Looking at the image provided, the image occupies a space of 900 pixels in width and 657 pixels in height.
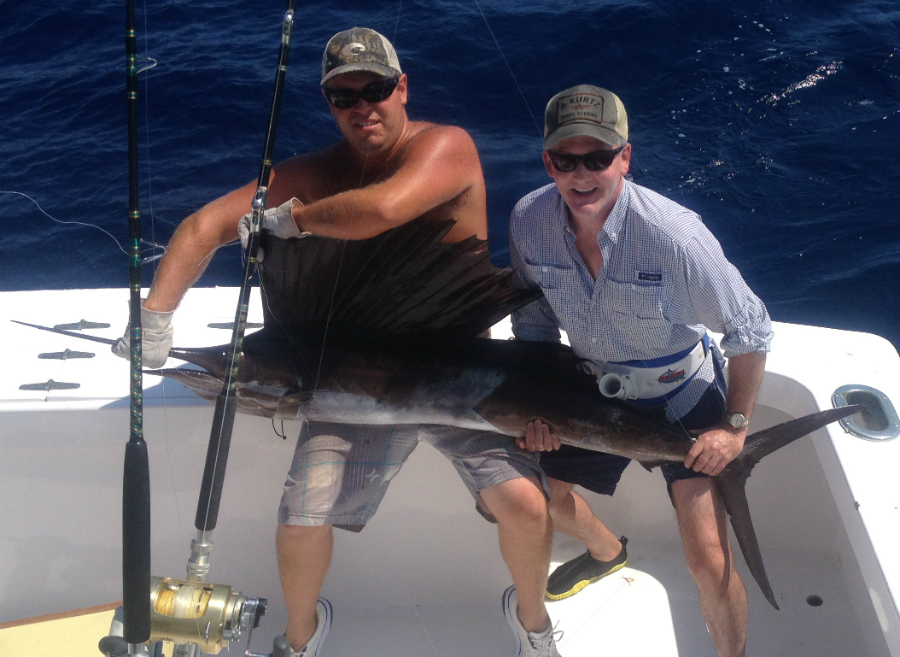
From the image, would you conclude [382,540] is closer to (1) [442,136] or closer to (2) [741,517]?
(2) [741,517]

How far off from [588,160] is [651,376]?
1.86 feet

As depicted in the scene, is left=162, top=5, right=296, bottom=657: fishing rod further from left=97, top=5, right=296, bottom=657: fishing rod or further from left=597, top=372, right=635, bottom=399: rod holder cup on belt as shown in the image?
left=597, top=372, right=635, bottom=399: rod holder cup on belt

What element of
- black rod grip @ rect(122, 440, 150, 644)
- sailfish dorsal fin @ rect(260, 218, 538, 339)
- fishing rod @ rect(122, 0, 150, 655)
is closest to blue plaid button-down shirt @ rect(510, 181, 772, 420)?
sailfish dorsal fin @ rect(260, 218, 538, 339)

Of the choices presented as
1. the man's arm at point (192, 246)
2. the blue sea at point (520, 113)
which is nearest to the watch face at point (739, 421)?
the man's arm at point (192, 246)

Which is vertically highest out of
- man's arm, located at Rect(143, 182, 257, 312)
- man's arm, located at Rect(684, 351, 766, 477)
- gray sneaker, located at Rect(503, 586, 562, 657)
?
man's arm, located at Rect(143, 182, 257, 312)

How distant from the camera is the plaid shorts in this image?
1.88 metres

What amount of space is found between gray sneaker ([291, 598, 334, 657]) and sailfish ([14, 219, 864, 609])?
1.69 ft

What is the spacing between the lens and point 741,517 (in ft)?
6.06

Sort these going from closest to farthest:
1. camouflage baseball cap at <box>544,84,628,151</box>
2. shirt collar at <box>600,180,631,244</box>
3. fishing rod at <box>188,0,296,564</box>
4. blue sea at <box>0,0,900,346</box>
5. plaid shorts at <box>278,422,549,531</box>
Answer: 1. fishing rod at <box>188,0,296,564</box>
2. camouflage baseball cap at <box>544,84,628,151</box>
3. shirt collar at <box>600,180,631,244</box>
4. plaid shorts at <box>278,422,549,531</box>
5. blue sea at <box>0,0,900,346</box>

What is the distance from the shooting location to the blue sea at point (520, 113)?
14.2 feet

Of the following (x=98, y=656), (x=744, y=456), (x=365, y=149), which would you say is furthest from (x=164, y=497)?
(x=744, y=456)

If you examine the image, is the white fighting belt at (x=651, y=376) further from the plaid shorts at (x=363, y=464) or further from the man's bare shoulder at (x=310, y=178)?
the man's bare shoulder at (x=310, y=178)

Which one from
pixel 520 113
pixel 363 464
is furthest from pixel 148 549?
pixel 520 113

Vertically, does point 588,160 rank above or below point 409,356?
above
